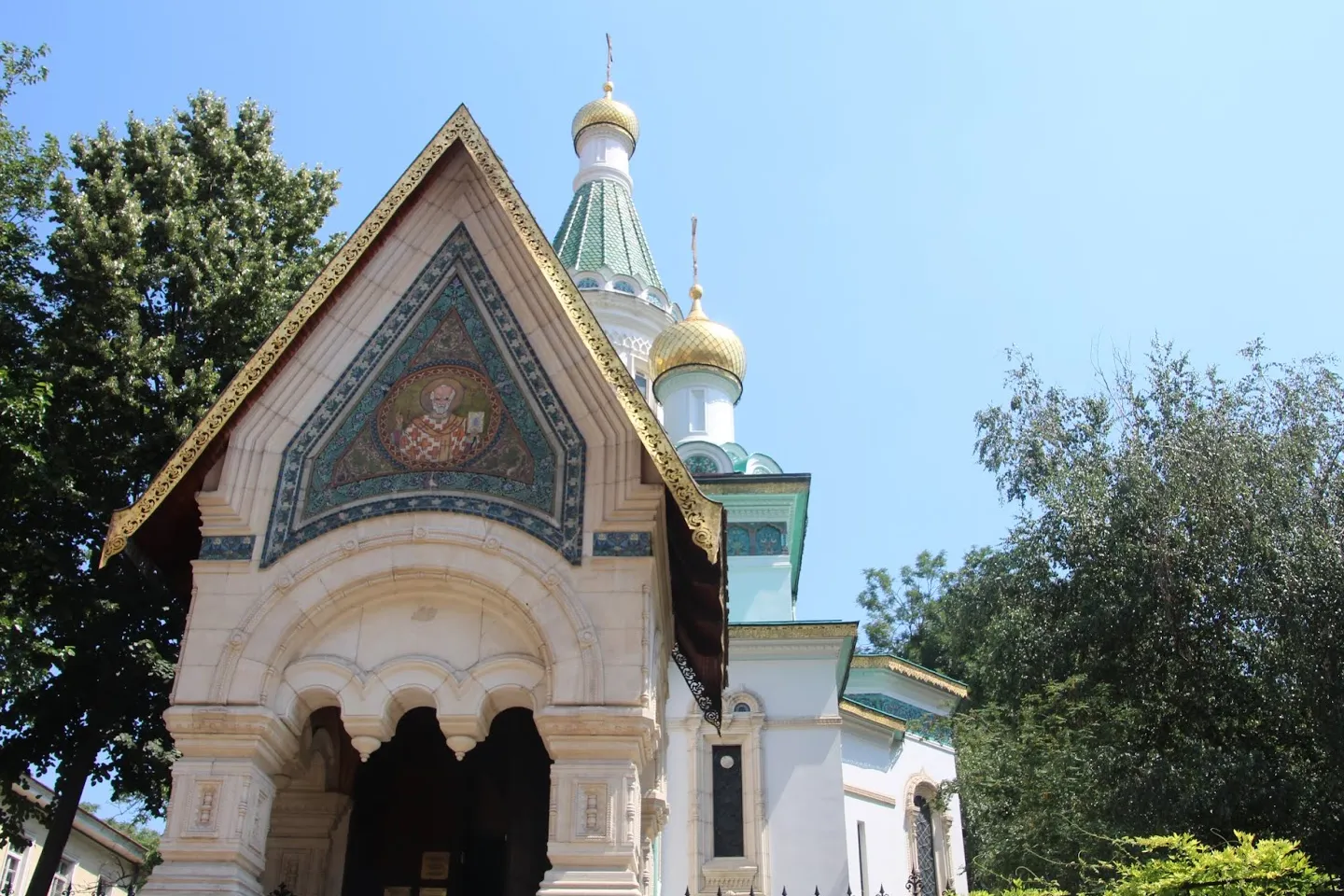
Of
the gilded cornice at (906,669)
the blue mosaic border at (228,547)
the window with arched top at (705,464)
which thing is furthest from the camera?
the gilded cornice at (906,669)

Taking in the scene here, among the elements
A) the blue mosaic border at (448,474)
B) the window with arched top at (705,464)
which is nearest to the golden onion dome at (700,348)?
the window with arched top at (705,464)

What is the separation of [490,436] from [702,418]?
1613 centimetres

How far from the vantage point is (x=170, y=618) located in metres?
13.1

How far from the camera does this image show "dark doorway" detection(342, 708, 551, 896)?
1011cm

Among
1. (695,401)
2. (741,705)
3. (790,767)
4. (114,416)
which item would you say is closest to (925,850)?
(790,767)

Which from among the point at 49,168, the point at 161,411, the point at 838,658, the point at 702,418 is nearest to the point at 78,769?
the point at 161,411

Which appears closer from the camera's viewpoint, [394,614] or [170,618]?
[394,614]

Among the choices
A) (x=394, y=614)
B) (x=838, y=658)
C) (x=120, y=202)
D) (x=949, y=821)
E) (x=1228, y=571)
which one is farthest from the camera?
(x=949, y=821)

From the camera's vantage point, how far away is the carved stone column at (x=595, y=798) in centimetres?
732

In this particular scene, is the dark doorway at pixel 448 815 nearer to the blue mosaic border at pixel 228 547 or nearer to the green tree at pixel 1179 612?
the blue mosaic border at pixel 228 547

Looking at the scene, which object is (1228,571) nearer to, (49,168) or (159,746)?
(159,746)

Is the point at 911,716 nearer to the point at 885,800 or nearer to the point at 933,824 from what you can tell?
the point at 933,824

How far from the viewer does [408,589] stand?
8.46m

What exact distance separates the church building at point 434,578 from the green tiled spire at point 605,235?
2060 centimetres
